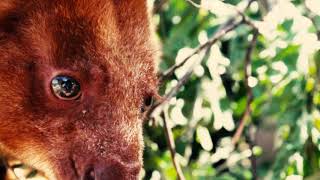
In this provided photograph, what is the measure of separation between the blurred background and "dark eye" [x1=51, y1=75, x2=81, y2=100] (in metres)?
0.93

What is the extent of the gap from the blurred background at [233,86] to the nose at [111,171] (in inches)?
36.7

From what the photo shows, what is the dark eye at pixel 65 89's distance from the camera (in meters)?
4.06

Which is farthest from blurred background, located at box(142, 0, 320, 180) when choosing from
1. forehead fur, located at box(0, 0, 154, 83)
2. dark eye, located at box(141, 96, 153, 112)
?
forehead fur, located at box(0, 0, 154, 83)

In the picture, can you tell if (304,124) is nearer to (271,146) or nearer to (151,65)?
(151,65)

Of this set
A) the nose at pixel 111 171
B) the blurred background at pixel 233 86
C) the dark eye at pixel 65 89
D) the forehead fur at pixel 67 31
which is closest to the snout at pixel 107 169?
the nose at pixel 111 171

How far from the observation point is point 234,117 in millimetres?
6453

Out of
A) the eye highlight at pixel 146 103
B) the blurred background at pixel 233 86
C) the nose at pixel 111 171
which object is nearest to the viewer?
the nose at pixel 111 171

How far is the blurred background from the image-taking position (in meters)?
5.17

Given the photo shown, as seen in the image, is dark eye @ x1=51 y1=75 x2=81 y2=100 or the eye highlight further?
the eye highlight

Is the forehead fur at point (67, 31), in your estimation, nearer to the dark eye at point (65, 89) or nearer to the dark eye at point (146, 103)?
the dark eye at point (65, 89)

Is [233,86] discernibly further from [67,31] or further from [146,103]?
[67,31]

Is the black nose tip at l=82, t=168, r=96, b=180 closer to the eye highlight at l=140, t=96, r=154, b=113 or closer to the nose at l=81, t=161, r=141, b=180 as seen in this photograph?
the nose at l=81, t=161, r=141, b=180

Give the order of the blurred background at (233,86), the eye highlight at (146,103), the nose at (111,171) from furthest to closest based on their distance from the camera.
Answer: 1. the blurred background at (233,86)
2. the eye highlight at (146,103)
3. the nose at (111,171)

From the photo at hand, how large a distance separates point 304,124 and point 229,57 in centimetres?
100
